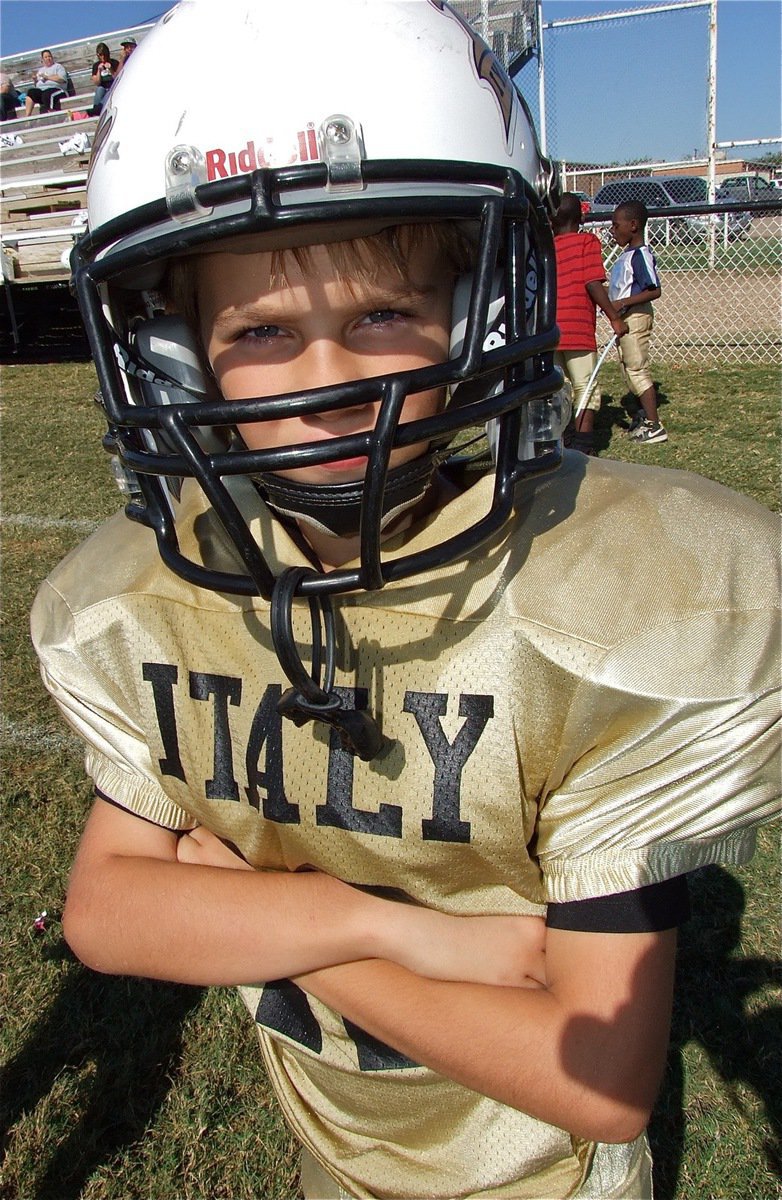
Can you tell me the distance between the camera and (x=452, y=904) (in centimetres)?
135

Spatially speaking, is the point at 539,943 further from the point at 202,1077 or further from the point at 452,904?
the point at 202,1077

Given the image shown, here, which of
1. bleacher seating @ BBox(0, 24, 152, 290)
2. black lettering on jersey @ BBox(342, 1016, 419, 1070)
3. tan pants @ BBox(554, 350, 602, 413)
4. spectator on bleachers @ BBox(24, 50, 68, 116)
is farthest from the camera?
spectator on bleachers @ BBox(24, 50, 68, 116)

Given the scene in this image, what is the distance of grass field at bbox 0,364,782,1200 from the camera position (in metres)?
2.17

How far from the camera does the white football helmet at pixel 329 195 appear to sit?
116cm

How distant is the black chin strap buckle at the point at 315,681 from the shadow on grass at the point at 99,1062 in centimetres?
155

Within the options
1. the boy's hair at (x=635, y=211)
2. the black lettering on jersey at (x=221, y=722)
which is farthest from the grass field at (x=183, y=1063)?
the boy's hair at (x=635, y=211)

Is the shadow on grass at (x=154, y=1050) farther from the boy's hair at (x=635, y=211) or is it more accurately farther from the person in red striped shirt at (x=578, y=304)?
the boy's hair at (x=635, y=211)

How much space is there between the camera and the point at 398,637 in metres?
1.29

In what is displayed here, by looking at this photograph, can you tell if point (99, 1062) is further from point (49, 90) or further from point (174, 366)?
point (49, 90)

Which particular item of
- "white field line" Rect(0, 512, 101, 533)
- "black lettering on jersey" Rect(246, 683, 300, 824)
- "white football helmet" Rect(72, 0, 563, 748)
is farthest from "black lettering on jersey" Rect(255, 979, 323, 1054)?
"white field line" Rect(0, 512, 101, 533)

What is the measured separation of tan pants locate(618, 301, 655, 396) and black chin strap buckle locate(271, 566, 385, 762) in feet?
24.2

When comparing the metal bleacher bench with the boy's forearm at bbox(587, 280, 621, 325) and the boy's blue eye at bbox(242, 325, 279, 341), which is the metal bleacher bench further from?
the boy's blue eye at bbox(242, 325, 279, 341)

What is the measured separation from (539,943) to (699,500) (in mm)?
619

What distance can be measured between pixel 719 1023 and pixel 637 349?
681cm
